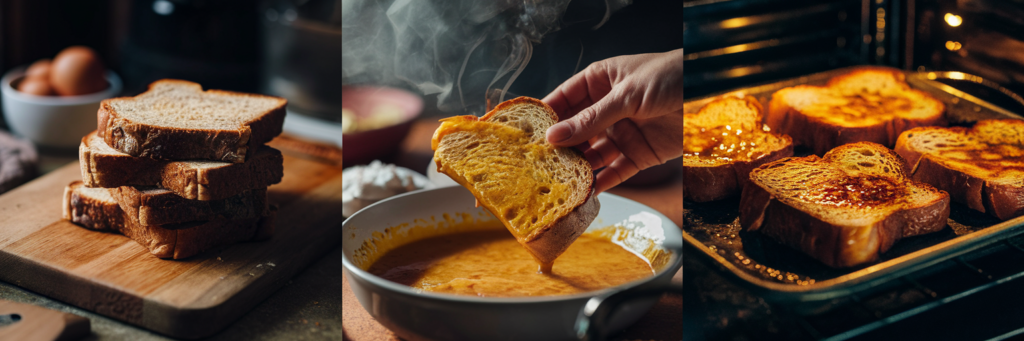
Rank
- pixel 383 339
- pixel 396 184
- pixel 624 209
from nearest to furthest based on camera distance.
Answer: pixel 383 339 < pixel 624 209 < pixel 396 184

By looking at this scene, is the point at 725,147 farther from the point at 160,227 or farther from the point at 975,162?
the point at 160,227

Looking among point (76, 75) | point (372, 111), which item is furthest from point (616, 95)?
point (76, 75)

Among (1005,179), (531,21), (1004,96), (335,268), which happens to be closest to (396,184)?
(335,268)

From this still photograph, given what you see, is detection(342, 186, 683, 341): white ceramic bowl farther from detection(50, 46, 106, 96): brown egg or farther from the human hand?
detection(50, 46, 106, 96): brown egg

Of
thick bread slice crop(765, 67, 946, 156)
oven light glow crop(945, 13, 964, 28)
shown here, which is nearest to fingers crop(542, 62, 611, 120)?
thick bread slice crop(765, 67, 946, 156)

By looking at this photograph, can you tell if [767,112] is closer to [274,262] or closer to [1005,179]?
[1005,179]

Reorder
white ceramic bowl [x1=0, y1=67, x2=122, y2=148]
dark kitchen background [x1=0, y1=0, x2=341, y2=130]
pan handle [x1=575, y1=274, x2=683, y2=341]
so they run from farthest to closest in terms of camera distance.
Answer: dark kitchen background [x1=0, y1=0, x2=341, y2=130] < white ceramic bowl [x1=0, y1=67, x2=122, y2=148] < pan handle [x1=575, y1=274, x2=683, y2=341]
